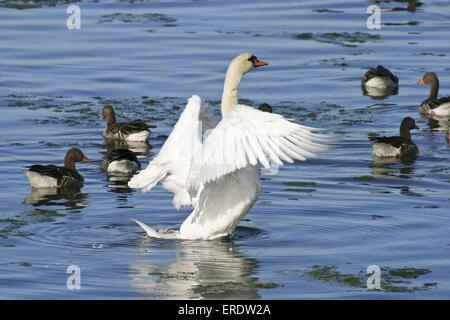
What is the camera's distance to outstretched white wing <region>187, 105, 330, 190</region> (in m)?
11.9

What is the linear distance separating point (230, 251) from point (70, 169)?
4.32 m

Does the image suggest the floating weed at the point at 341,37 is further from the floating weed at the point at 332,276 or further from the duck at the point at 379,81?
the floating weed at the point at 332,276

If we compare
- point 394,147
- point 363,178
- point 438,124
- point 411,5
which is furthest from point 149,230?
point 411,5

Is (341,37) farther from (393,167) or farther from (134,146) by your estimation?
(393,167)

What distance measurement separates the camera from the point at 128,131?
20.2 meters

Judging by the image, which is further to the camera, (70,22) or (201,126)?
(70,22)

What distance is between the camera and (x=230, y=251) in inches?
552

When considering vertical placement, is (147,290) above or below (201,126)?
below

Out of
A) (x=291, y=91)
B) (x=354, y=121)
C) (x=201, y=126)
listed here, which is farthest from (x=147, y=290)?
(x=291, y=91)

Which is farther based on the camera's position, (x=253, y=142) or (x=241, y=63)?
(x=241, y=63)

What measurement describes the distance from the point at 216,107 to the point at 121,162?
4070 mm

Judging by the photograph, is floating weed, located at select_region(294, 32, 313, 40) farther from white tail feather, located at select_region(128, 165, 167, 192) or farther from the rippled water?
white tail feather, located at select_region(128, 165, 167, 192)

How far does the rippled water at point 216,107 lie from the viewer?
12945mm
